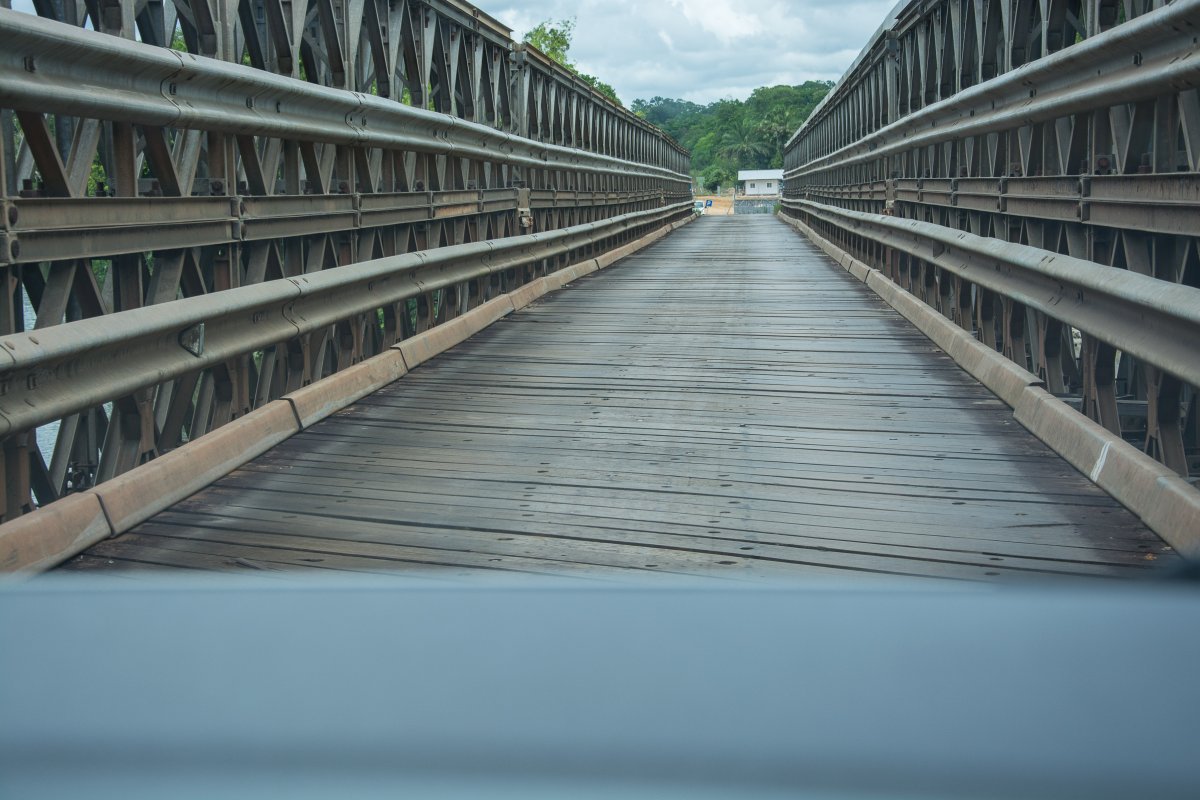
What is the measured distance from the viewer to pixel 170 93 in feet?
15.4

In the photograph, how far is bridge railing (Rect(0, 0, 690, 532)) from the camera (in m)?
3.85

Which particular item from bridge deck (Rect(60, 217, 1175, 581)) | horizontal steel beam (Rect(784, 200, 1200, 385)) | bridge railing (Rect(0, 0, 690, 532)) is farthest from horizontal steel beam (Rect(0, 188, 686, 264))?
horizontal steel beam (Rect(784, 200, 1200, 385))

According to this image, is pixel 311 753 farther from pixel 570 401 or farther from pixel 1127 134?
pixel 570 401

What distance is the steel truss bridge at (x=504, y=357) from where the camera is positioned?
3.74 metres

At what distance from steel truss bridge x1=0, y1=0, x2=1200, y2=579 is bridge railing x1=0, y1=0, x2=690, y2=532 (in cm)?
2

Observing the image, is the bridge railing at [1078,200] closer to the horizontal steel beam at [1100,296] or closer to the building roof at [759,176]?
the horizontal steel beam at [1100,296]

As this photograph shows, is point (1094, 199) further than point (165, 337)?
Yes

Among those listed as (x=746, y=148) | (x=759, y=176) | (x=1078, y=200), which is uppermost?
(x=746, y=148)

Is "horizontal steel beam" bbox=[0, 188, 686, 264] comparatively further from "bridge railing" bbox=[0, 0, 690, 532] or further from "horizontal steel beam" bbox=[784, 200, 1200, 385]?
"horizontal steel beam" bbox=[784, 200, 1200, 385]

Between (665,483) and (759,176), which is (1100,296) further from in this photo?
→ (759,176)

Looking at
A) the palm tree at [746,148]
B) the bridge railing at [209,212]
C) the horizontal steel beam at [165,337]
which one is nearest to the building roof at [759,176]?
the palm tree at [746,148]

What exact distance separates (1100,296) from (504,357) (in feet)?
13.5

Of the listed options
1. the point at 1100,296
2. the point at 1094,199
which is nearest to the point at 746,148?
the point at 1094,199

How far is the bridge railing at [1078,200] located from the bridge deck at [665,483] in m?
0.49
